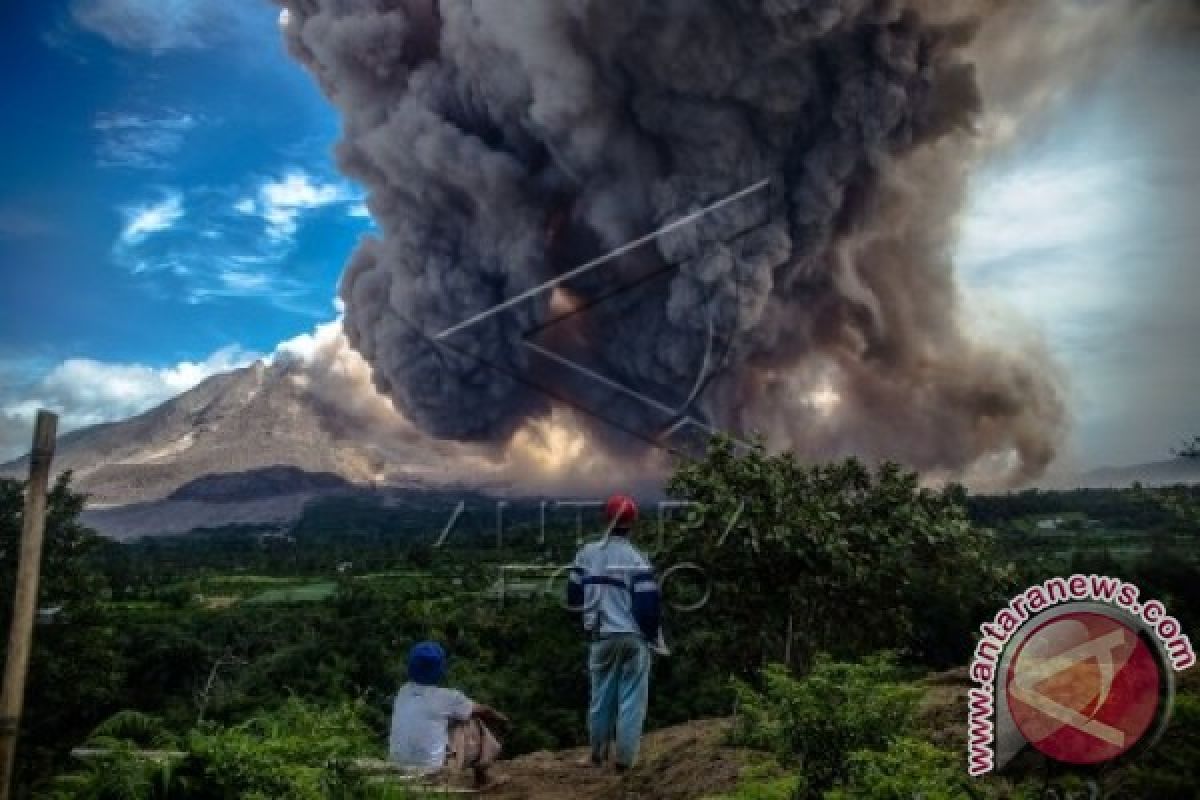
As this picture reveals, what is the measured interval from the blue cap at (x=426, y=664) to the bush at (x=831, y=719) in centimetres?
→ 197

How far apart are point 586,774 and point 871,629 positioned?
4703 millimetres

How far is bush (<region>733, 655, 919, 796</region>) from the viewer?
484 cm

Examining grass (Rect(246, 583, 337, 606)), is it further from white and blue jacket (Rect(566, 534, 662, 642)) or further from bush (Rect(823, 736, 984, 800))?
bush (Rect(823, 736, 984, 800))

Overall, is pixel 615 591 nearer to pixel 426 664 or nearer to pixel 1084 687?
pixel 426 664

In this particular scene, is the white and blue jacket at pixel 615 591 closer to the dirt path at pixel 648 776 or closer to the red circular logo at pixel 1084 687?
the dirt path at pixel 648 776

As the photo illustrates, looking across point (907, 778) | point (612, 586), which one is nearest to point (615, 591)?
point (612, 586)

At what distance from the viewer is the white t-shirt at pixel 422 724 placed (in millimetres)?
6059

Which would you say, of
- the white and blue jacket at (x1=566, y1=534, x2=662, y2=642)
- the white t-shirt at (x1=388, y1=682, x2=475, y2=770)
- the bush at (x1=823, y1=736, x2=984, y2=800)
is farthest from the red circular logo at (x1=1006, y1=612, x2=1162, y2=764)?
the white t-shirt at (x1=388, y1=682, x2=475, y2=770)

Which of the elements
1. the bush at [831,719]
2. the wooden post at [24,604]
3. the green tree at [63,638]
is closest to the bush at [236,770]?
the wooden post at [24,604]

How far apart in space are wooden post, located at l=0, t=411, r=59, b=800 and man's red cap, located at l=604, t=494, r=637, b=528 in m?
3.51

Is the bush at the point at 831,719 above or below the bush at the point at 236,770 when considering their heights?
above

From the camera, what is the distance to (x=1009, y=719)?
3.79 m

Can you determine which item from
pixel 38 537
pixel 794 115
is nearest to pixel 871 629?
pixel 38 537

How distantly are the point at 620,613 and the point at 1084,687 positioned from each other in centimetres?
348
